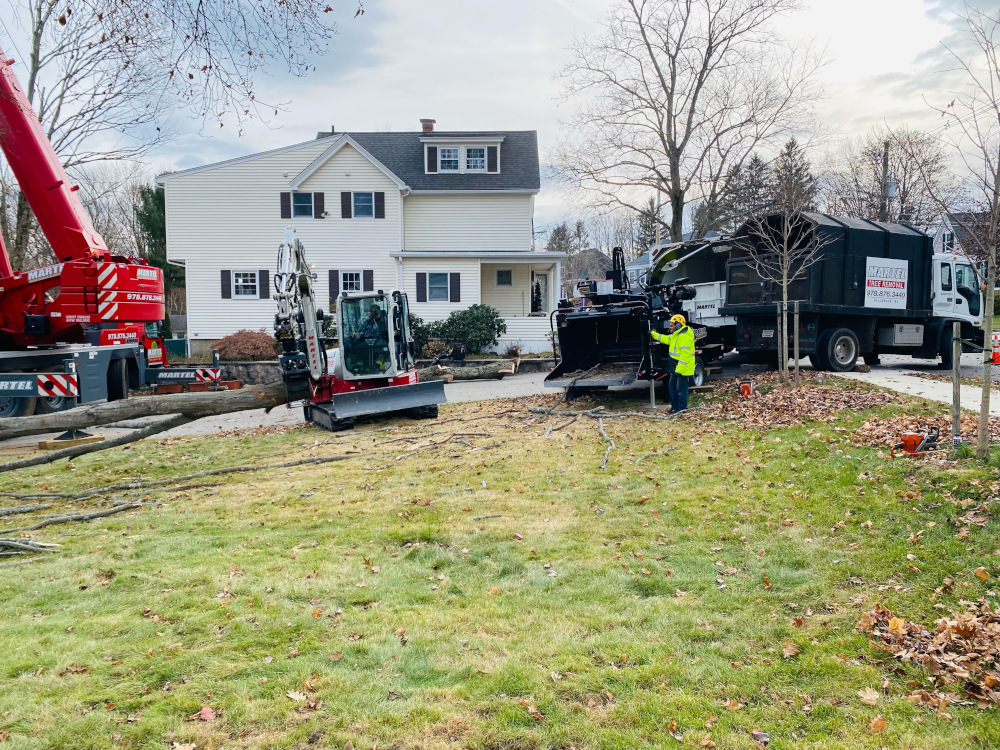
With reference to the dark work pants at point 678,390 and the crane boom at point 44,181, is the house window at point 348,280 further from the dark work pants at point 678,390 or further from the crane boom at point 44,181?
the dark work pants at point 678,390

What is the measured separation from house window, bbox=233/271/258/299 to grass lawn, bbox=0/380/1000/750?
21.0 m

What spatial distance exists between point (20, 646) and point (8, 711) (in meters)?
0.87

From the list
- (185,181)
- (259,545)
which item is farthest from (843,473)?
(185,181)

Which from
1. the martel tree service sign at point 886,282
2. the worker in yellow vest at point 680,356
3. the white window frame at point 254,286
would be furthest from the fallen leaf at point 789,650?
the white window frame at point 254,286

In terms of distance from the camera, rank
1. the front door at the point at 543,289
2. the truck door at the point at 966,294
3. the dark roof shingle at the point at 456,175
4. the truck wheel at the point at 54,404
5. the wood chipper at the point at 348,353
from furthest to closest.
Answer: the front door at the point at 543,289 < the dark roof shingle at the point at 456,175 < the truck door at the point at 966,294 < the wood chipper at the point at 348,353 < the truck wheel at the point at 54,404

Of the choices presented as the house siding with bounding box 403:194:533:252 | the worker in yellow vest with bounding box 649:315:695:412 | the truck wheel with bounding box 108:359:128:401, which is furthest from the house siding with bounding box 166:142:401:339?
the worker in yellow vest with bounding box 649:315:695:412

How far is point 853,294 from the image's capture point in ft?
51.4

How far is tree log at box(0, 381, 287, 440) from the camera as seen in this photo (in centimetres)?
650

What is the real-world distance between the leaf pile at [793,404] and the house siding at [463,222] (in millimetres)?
17874

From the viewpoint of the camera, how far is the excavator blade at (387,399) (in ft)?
45.4

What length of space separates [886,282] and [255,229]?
2268cm

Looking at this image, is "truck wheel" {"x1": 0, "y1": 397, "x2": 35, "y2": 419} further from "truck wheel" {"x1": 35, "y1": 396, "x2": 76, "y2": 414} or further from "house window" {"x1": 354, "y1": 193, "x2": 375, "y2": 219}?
"house window" {"x1": 354, "y1": 193, "x2": 375, "y2": 219}

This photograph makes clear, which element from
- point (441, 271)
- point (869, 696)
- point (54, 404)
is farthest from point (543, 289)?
point (869, 696)

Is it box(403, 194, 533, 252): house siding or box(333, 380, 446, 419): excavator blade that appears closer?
box(333, 380, 446, 419): excavator blade
